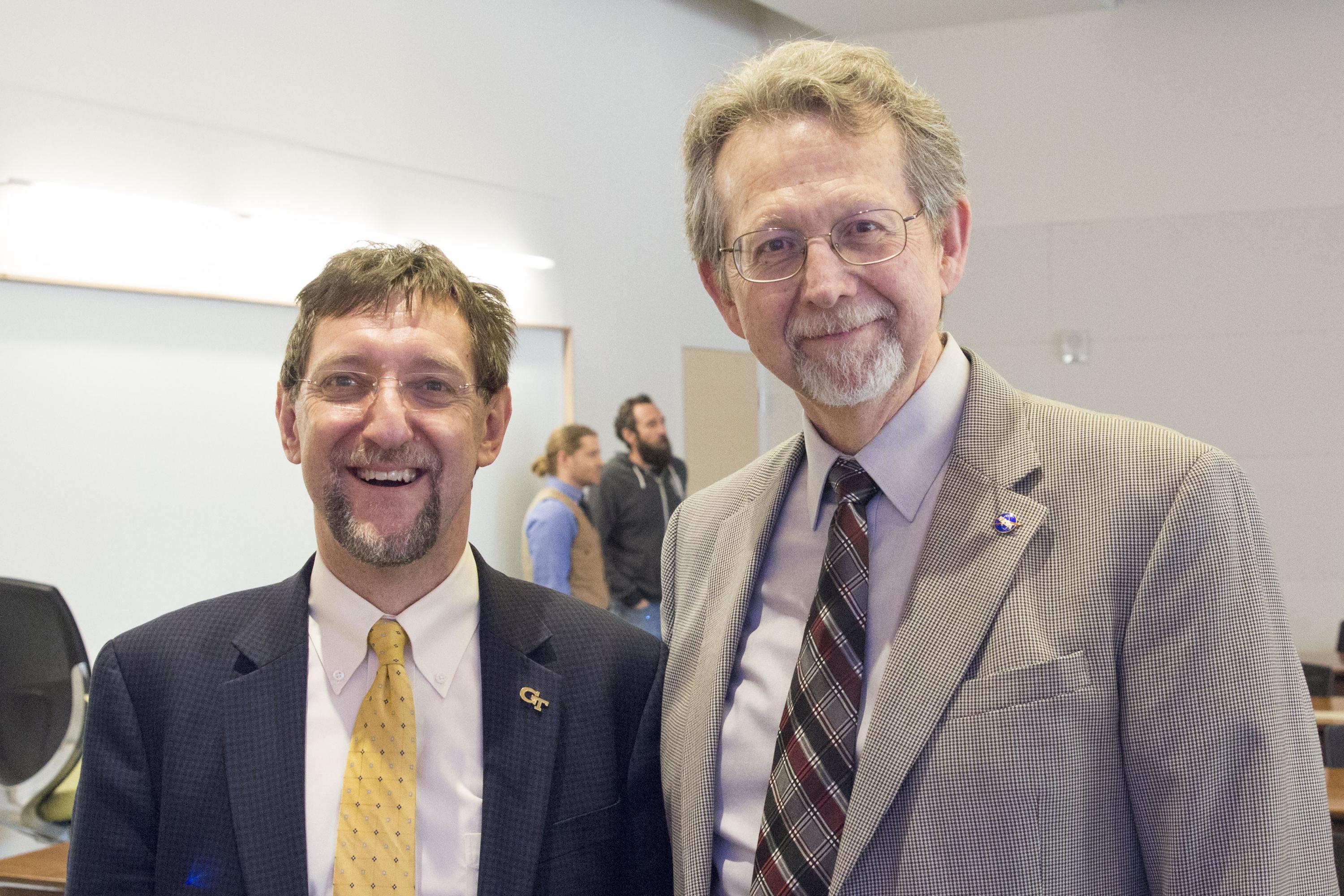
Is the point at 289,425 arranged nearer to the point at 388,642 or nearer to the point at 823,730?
the point at 388,642

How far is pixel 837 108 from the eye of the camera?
4.94 feet

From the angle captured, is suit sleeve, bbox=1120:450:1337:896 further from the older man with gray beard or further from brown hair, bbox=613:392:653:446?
brown hair, bbox=613:392:653:446

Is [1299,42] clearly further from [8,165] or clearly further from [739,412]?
[8,165]

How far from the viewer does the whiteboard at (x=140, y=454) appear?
4.01 meters

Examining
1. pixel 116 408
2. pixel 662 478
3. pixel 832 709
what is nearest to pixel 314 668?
pixel 832 709

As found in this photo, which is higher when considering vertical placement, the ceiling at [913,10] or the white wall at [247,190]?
the ceiling at [913,10]

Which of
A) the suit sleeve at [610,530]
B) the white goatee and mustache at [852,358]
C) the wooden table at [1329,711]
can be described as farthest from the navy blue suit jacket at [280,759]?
the suit sleeve at [610,530]

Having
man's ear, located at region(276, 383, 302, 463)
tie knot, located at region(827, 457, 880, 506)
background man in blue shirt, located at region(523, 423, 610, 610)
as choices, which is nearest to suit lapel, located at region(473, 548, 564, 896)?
man's ear, located at region(276, 383, 302, 463)

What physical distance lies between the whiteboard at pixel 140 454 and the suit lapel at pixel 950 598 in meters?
3.54

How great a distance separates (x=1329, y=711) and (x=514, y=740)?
3.88 m

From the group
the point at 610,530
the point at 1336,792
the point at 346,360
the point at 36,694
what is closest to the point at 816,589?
the point at 346,360

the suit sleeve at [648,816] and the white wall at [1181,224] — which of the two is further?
the white wall at [1181,224]

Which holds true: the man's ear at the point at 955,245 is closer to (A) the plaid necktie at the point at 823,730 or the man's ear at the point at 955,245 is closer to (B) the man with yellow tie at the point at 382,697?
(A) the plaid necktie at the point at 823,730

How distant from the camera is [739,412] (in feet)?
26.5
